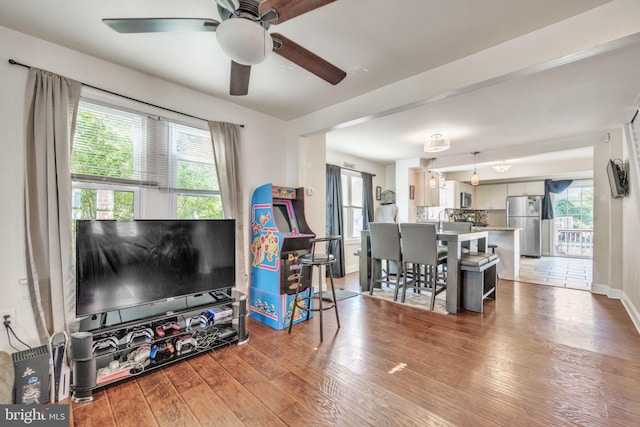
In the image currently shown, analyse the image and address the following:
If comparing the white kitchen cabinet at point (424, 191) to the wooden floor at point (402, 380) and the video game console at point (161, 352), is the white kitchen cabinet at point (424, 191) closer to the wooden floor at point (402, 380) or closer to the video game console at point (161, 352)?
the wooden floor at point (402, 380)

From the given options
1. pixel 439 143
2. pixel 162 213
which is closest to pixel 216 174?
pixel 162 213

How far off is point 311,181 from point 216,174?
4.25 ft

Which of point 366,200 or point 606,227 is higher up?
point 366,200

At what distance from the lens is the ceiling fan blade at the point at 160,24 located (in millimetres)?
1480

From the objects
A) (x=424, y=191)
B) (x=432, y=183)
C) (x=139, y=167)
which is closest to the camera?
(x=139, y=167)

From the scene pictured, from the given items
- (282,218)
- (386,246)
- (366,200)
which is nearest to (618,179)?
(386,246)

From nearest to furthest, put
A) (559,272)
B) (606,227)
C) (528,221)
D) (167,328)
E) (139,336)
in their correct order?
(139,336)
(167,328)
(606,227)
(559,272)
(528,221)

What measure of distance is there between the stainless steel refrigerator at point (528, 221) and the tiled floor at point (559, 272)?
1.13 feet

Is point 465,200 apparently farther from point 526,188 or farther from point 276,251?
point 276,251

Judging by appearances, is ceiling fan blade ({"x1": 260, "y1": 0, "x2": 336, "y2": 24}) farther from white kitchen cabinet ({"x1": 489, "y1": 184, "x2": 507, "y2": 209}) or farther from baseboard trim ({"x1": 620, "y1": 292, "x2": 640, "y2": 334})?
white kitchen cabinet ({"x1": 489, "y1": 184, "x2": 507, "y2": 209})

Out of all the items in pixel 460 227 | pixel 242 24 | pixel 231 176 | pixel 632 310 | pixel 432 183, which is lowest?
pixel 632 310

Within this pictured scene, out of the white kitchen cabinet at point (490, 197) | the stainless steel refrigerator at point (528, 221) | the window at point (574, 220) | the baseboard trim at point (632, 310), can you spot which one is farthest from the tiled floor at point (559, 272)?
the white kitchen cabinet at point (490, 197)

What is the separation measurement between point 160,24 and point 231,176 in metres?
1.67

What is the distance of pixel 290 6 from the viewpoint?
141cm
